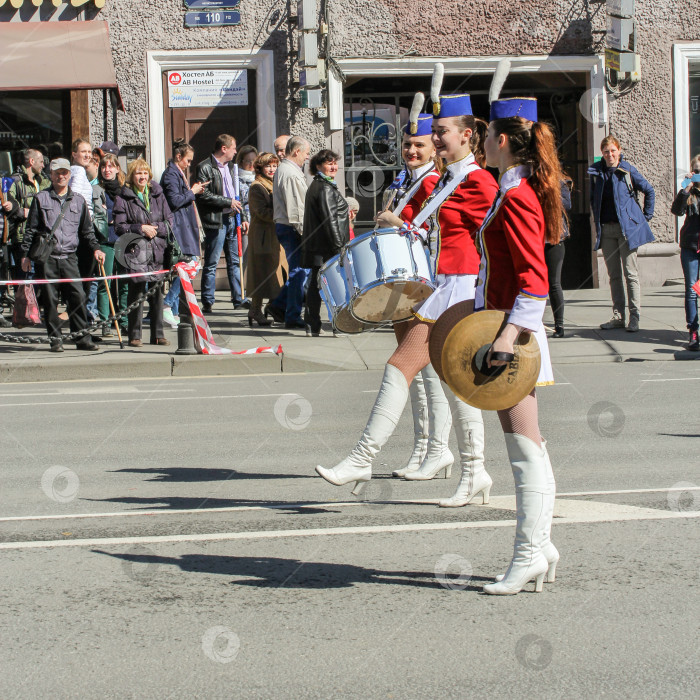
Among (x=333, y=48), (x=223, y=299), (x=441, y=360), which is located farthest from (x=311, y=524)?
(x=333, y=48)

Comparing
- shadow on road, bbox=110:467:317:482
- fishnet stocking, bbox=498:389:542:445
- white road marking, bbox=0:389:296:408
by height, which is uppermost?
fishnet stocking, bbox=498:389:542:445

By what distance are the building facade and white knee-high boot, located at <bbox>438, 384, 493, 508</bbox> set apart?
1132cm

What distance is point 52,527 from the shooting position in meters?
5.60

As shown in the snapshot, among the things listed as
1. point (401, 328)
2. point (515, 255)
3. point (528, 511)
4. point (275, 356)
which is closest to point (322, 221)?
point (275, 356)

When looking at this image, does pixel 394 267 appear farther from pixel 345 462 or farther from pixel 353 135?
pixel 353 135

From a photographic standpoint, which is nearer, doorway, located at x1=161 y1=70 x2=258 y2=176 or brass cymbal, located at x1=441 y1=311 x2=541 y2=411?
brass cymbal, located at x1=441 y1=311 x2=541 y2=411

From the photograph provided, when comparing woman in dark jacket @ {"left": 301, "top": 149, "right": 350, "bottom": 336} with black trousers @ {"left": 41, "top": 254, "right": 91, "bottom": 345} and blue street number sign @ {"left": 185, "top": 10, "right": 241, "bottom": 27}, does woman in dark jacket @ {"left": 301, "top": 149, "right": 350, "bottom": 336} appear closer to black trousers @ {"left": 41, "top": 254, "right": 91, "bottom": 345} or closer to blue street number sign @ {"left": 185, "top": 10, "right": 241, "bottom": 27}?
black trousers @ {"left": 41, "top": 254, "right": 91, "bottom": 345}

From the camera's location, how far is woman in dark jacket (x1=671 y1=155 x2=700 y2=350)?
38.0ft

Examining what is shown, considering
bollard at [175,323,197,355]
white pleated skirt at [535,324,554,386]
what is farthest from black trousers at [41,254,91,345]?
white pleated skirt at [535,324,554,386]

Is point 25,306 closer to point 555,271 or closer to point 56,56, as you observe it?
point 56,56

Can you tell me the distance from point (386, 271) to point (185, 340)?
6.29 metres

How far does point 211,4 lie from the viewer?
16609 mm

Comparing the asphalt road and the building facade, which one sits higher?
the building facade

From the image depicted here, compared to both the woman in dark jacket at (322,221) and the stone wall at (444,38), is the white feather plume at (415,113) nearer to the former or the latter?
the woman in dark jacket at (322,221)
